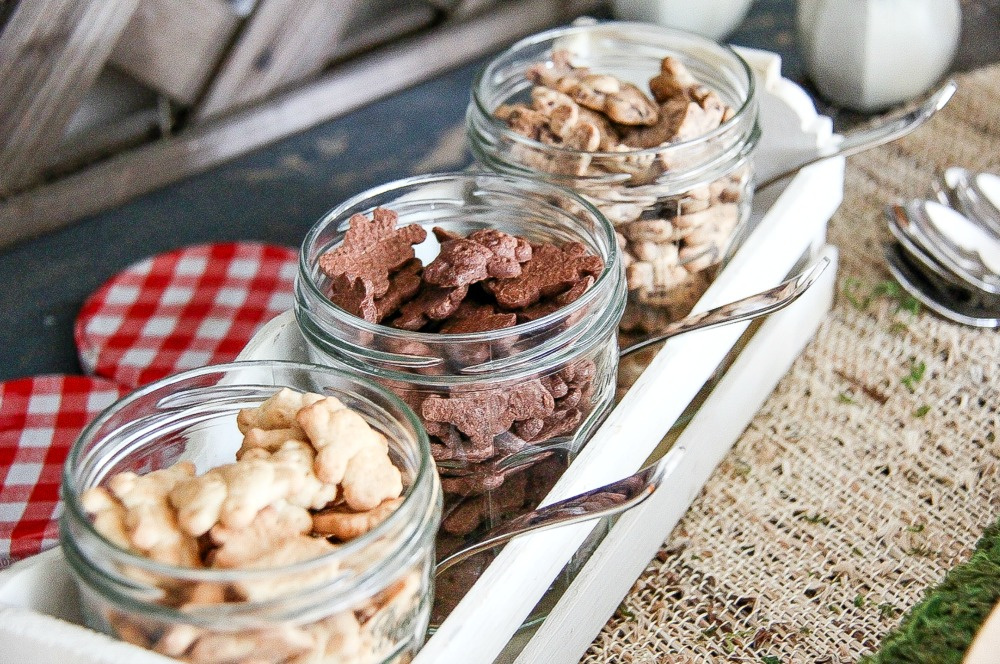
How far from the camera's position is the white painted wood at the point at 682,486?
583mm

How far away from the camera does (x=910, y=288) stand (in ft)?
2.98

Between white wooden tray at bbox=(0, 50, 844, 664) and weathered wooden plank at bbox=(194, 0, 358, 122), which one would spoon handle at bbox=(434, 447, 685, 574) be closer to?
white wooden tray at bbox=(0, 50, 844, 664)

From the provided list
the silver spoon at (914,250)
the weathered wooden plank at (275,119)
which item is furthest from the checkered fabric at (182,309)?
the silver spoon at (914,250)

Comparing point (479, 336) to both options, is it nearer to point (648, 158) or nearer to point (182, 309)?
point (648, 158)

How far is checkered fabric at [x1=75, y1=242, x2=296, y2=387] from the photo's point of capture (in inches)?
37.7

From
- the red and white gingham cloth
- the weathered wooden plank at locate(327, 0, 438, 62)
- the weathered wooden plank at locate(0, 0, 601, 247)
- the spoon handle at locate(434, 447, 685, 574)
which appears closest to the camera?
the spoon handle at locate(434, 447, 685, 574)

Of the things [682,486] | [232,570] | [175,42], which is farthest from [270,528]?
[175,42]

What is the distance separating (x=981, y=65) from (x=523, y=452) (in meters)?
1.06

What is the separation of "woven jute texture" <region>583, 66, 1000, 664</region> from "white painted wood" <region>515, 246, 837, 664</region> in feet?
0.05

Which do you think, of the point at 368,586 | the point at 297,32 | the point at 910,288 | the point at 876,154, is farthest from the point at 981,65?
the point at 368,586

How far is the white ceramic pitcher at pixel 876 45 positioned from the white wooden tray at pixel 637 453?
0.36 metres

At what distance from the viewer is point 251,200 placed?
1.21 m

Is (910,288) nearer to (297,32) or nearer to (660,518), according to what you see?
(660,518)

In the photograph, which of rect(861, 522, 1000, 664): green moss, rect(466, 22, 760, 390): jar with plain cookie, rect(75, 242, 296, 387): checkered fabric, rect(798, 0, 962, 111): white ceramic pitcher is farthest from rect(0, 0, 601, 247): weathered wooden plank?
rect(861, 522, 1000, 664): green moss
